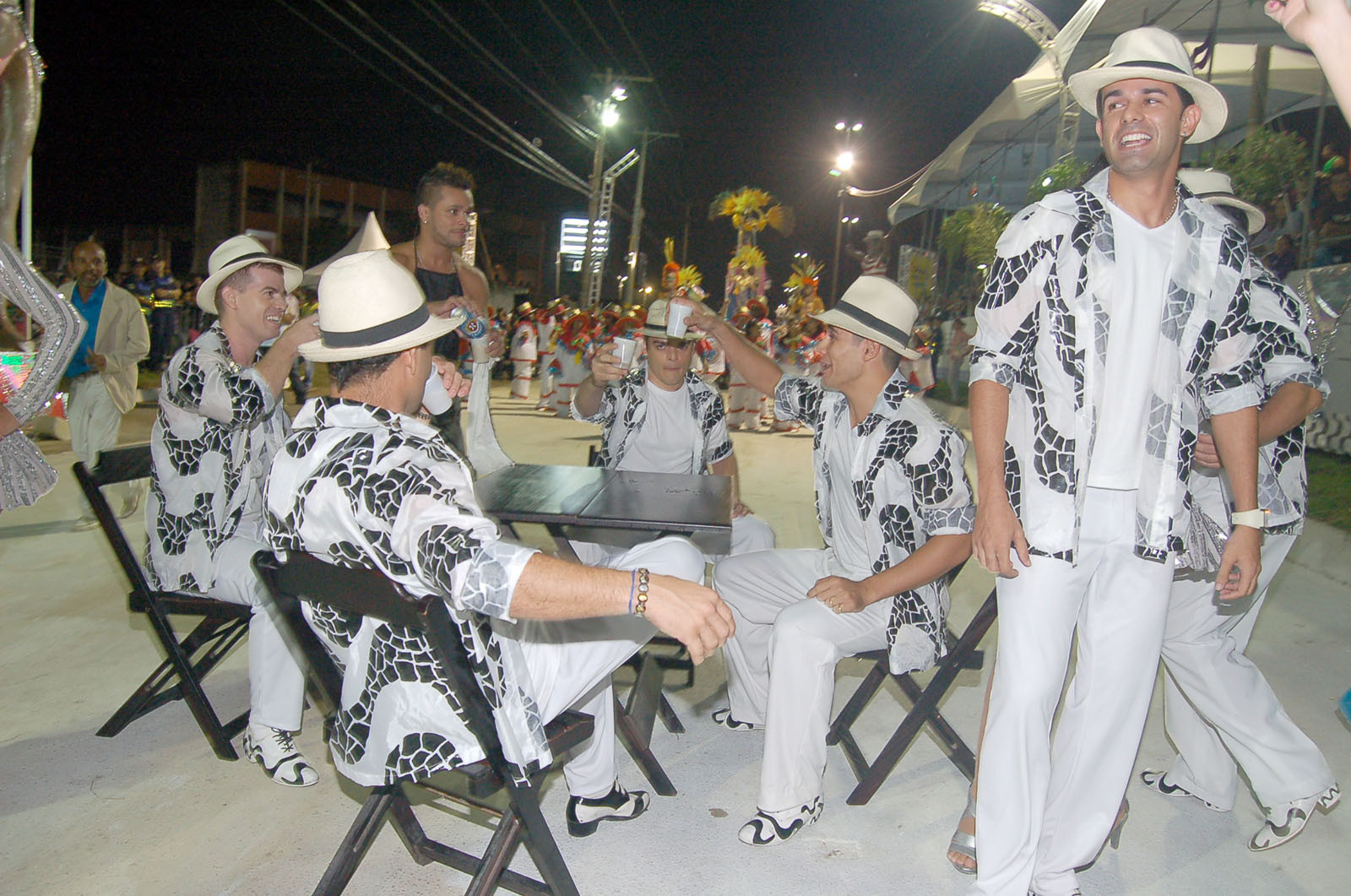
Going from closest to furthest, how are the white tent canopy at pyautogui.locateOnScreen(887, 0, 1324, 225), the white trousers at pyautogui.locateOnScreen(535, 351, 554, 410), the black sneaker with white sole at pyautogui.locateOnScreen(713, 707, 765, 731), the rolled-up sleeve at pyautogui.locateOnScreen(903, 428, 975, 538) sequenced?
1. the rolled-up sleeve at pyautogui.locateOnScreen(903, 428, 975, 538)
2. the black sneaker with white sole at pyautogui.locateOnScreen(713, 707, 765, 731)
3. the white tent canopy at pyautogui.locateOnScreen(887, 0, 1324, 225)
4. the white trousers at pyautogui.locateOnScreen(535, 351, 554, 410)

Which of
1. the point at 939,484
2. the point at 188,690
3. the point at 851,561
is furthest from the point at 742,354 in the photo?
the point at 188,690

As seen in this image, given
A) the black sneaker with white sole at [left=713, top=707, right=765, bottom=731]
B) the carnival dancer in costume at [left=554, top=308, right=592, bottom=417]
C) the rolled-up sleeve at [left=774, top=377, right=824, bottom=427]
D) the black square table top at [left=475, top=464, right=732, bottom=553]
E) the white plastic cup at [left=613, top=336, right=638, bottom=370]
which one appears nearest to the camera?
the black square table top at [left=475, top=464, right=732, bottom=553]

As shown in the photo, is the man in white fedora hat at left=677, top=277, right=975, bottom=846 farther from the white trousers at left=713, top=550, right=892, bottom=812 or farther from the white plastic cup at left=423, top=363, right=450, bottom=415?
the white plastic cup at left=423, top=363, right=450, bottom=415

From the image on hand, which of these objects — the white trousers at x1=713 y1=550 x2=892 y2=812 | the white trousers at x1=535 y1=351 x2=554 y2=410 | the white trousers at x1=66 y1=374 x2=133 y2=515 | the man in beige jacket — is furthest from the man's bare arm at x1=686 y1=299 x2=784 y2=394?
the white trousers at x1=535 y1=351 x2=554 y2=410

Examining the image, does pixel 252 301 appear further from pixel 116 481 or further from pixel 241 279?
pixel 116 481

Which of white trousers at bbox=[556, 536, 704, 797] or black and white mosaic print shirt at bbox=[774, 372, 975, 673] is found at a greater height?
black and white mosaic print shirt at bbox=[774, 372, 975, 673]

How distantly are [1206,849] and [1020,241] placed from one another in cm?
194

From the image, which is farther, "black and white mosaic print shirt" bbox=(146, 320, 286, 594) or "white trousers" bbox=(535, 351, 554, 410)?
"white trousers" bbox=(535, 351, 554, 410)

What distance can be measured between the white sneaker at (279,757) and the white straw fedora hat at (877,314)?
7.29 ft

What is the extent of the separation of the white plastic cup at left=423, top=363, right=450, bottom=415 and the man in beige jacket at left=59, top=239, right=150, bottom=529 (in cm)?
396

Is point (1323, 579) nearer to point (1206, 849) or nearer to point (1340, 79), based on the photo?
point (1206, 849)

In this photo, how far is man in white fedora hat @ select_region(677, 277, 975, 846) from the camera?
112 inches

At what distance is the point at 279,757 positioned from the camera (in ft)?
10.3

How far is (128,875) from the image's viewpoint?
257cm
